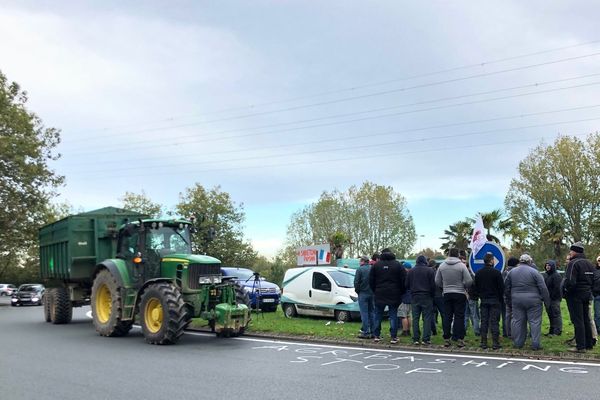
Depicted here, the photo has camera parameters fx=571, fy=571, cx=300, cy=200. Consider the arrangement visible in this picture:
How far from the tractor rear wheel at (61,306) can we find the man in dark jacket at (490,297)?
43.0 feet

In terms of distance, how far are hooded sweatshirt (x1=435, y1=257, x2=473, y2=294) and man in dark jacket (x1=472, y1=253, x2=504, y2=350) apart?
28 cm

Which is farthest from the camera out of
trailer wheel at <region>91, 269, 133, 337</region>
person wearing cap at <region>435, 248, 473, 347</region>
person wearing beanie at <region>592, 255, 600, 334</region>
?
trailer wheel at <region>91, 269, 133, 337</region>

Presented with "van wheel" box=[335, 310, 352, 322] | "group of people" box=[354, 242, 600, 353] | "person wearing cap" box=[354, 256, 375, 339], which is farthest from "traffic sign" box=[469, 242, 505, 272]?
"van wheel" box=[335, 310, 352, 322]

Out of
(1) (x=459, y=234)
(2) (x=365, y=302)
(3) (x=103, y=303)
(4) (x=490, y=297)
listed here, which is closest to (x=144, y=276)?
(3) (x=103, y=303)

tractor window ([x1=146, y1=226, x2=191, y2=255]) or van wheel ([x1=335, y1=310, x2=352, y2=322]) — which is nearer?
tractor window ([x1=146, y1=226, x2=191, y2=255])

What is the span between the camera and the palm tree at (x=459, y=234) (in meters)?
53.0

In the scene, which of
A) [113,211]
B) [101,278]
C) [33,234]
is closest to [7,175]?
[33,234]

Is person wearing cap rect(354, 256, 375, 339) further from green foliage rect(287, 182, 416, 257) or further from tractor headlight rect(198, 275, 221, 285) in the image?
green foliage rect(287, 182, 416, 257)

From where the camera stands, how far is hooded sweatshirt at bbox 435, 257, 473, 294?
11.4 metres

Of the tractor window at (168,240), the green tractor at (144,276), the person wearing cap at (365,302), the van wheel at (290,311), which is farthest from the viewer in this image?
the van wheel at (290,311)

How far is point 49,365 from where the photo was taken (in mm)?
10180

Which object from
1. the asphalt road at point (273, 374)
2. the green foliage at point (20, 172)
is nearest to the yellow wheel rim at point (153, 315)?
the asphalt road at point (273, 374)

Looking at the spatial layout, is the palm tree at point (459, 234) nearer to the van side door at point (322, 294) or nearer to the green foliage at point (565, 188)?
the green foliage at point (565, 188)

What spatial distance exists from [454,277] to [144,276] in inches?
298
